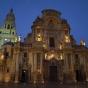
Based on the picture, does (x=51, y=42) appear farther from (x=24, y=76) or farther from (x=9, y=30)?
(x=9, y=30)

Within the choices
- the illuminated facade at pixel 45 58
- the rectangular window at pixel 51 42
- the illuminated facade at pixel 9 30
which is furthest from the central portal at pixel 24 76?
the illuminated facade at pixel 9 30

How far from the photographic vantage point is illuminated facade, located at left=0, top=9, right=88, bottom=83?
44438mm

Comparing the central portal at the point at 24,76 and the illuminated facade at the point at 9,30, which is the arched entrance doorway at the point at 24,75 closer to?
the central portal at the point at 24,76

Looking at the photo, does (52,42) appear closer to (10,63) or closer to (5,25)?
(10,63)

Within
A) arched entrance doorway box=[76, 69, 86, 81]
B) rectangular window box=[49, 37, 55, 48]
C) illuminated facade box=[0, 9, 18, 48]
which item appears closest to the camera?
arched entrance doorway box=[76, 69, 86, 81]

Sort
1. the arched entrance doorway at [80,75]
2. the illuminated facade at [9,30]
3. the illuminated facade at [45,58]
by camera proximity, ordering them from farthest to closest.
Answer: the illuminated facade at [9,30] → the arched entrance doorway at [80,75] → the illuminated facade at [45,58]

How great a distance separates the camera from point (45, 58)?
46.5m

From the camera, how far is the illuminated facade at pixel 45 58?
Answer: 44.4 m

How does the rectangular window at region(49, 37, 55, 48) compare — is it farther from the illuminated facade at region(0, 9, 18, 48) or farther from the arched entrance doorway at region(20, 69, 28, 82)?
the illuminated facade at region(0, 9, 18, 48)

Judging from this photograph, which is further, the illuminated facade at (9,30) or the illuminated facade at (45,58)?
Answer: the illuminated facade at (9,30)

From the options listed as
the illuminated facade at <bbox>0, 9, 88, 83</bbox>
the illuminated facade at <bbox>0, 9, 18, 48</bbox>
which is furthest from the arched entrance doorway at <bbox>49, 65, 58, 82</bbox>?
the illuminated facade at <bbox>0, 9, 18, 48</bbox>

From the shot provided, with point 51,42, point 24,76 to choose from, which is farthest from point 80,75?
point 24,76

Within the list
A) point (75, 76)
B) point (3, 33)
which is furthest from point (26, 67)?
point (3, 33)

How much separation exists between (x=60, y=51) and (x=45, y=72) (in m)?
5.69
